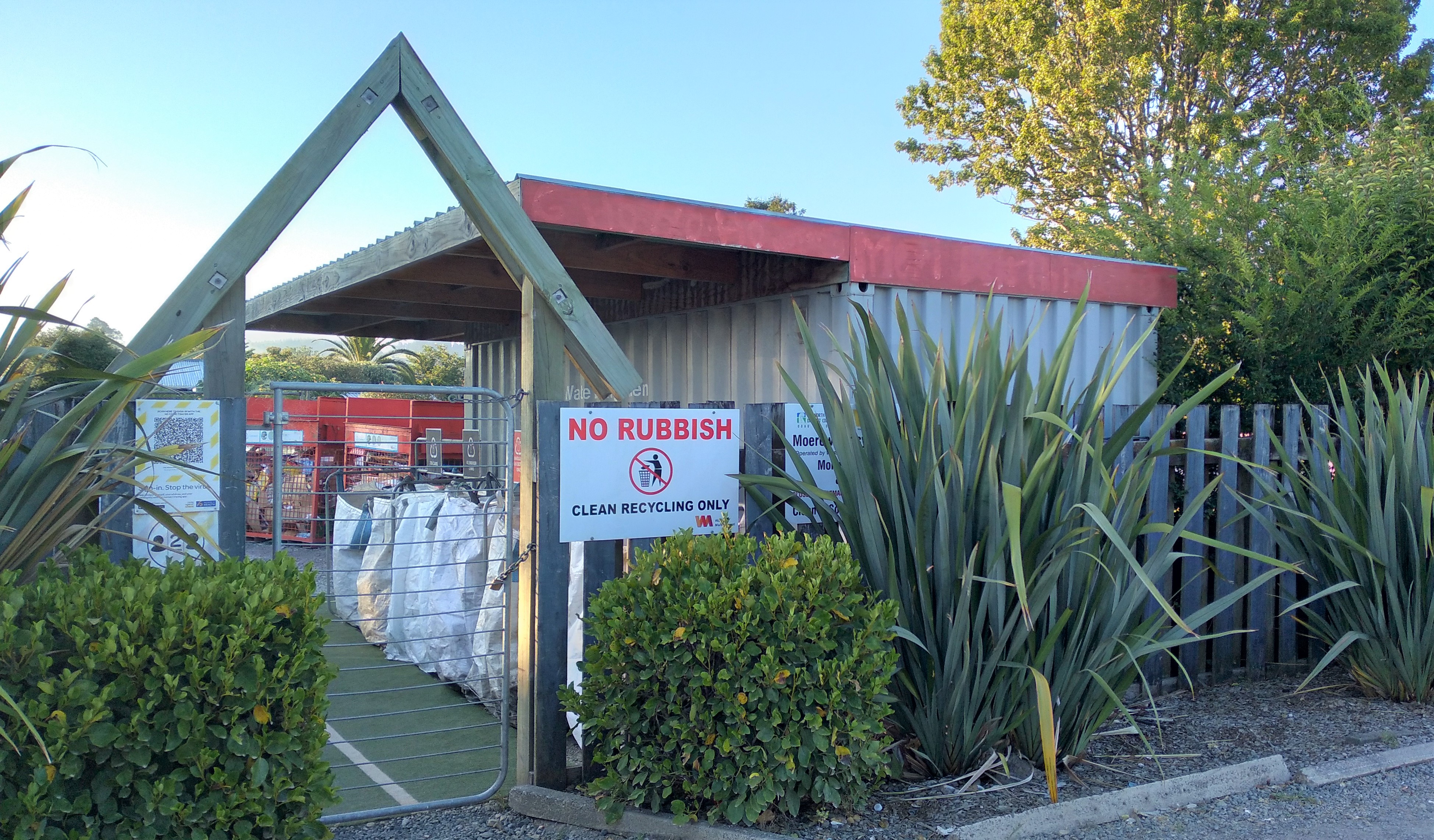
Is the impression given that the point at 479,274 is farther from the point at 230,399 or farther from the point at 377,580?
the point at 230,399

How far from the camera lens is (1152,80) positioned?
18.2m

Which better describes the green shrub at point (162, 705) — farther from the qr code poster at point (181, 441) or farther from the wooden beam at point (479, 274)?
the wooden beam at point (479, 274)

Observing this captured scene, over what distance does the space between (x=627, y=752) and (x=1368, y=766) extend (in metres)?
3.18

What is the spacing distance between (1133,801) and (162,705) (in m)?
3.28

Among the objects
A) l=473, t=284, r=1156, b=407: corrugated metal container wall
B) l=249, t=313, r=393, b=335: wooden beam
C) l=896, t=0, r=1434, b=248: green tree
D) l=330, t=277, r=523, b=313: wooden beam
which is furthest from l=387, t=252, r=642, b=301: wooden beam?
l=896, t=0, r=1434, b=248: green tree

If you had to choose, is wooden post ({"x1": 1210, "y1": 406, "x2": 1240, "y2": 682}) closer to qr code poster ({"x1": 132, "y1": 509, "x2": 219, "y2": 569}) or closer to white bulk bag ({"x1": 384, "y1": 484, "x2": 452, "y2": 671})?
white bulk bag ({"x1": 384, "y1": 484, "x2": 452, "y2": 671})

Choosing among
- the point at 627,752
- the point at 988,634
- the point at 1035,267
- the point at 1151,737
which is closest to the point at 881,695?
the point at 988,634

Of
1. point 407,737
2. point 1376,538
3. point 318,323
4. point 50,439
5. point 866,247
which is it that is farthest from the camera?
point 318,323

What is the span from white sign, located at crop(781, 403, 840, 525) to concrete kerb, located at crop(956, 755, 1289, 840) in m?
1.56

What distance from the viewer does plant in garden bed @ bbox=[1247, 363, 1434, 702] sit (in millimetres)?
4859

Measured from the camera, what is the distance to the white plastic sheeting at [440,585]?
5.98 meters

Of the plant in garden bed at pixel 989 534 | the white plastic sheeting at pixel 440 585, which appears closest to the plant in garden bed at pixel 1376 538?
the plant in garden bed at pixel 989 534

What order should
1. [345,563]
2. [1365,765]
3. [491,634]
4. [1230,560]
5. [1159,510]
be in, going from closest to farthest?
[1365,765], [1159,510], [1230,560], [491,634], [345,563]

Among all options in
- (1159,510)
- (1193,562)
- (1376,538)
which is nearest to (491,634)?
(1159,510)
